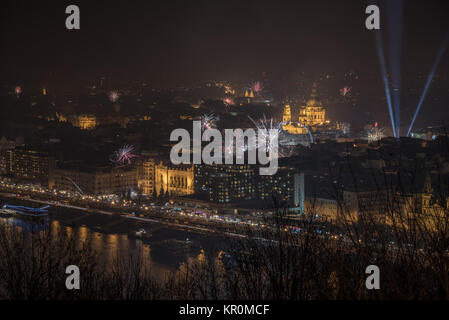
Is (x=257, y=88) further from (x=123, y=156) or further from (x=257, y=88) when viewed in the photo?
(x=123, y=156)

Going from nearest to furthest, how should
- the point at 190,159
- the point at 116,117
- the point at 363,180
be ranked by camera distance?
the point at 363,180 < the point at 190,159 < the point at 116,117

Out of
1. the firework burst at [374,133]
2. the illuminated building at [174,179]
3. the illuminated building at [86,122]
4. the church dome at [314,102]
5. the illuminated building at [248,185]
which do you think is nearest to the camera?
the illuminated building at [248,185]

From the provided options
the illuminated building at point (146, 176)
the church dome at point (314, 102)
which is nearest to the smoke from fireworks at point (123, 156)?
the illuminated building at point (146, 176)

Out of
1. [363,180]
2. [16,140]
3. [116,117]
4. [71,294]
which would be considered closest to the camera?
[71,294]

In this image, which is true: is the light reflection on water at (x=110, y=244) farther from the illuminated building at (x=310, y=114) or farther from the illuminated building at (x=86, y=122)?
the illuminated building at (x=310, y=114)

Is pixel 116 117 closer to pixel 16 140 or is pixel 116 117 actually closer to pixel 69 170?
pixel 16 140

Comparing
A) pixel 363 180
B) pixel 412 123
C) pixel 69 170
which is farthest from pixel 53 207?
pixel 412 123

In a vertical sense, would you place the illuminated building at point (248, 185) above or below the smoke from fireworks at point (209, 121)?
below

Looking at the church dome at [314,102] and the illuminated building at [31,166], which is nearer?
the illuminated building at [31,166]

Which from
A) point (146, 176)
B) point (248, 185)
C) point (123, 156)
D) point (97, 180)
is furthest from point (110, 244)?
point (123, 156)
